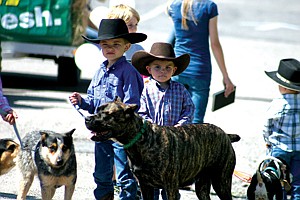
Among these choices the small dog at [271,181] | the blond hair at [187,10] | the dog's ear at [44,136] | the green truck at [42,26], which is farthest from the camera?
the green truck at [42,26]

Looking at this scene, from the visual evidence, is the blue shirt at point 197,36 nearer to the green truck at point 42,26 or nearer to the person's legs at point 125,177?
the person's legs at point 125,177

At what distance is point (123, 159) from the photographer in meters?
7.03

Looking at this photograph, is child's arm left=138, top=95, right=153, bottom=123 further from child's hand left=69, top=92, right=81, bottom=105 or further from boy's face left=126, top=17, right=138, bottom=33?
boy's face left=126, top=17, right=138, bottom=33

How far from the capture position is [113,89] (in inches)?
274

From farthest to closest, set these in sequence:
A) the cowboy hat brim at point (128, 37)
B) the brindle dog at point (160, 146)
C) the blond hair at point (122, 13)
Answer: the blond hair at point (122, 13)
the cowboy hat brim at point (128, 37)
the brindle dog at point (160, 146)

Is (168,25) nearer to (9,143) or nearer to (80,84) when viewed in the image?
(80,84)

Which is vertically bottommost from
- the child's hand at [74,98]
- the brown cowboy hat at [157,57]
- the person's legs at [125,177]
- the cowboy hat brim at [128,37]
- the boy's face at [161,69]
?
the person's legs at [125,177]

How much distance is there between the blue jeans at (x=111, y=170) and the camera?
7.02 m

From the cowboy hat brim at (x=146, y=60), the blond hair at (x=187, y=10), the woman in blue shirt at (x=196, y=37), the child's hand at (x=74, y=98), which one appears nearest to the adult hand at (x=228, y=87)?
the woman in blue shirt at (x=196, y=37)

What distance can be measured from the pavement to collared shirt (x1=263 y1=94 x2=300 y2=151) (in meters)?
1.39

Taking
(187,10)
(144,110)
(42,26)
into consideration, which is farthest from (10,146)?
(42,26)

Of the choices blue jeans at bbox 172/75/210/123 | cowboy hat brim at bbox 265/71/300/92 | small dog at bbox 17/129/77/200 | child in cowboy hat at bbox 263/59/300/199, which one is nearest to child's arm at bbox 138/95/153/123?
small dog at bbox 17/129/77/200

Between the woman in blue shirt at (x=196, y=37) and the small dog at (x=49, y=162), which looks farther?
the woman in blue shirt at (x=196, y=37)

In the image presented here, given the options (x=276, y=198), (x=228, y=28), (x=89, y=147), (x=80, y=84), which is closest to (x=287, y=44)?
(x=228, y=28)
